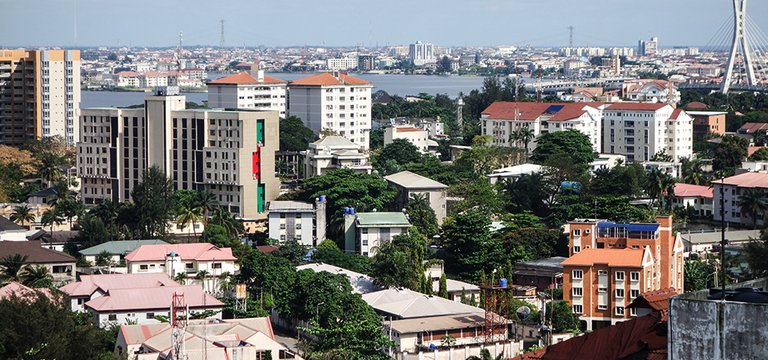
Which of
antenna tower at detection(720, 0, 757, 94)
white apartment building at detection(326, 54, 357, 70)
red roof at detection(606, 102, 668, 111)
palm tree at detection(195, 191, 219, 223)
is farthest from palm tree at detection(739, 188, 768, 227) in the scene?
white apartment building at detection(326, 54, 357, 70)

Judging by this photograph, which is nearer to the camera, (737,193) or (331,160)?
(737,193)

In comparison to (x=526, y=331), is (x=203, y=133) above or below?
above

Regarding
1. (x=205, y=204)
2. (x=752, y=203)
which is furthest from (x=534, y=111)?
(x=205, y=204)

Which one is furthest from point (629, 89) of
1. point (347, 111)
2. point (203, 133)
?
point (203, 133)

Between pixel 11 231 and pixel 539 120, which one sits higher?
pixel 539 120

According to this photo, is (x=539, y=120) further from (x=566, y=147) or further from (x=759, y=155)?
(x=759, y=155)

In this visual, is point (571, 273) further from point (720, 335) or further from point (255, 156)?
point (720, 335)
